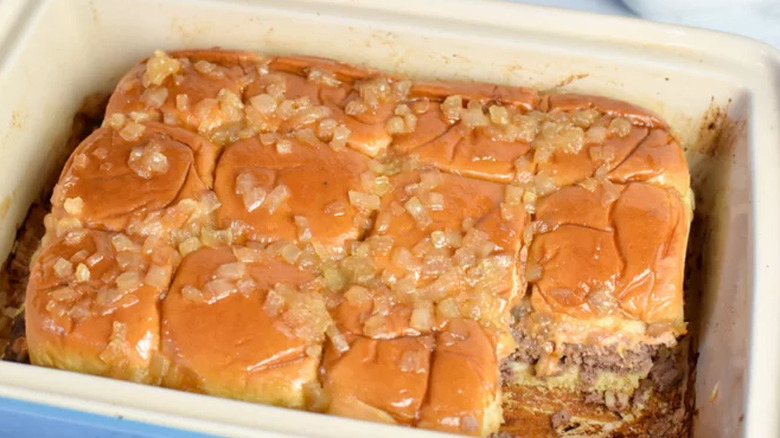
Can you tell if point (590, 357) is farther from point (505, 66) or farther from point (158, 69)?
point (158, 69)

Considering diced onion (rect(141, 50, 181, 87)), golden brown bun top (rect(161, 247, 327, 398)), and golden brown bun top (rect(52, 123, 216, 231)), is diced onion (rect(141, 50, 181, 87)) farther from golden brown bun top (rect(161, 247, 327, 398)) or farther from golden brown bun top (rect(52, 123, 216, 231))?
golden brown bun top (rect(161, 247, 327, 398))

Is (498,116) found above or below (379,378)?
above

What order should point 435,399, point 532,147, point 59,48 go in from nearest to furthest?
1. point 435,399
2. point 532,147
3. point 59,48

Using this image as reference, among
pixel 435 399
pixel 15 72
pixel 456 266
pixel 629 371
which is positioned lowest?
pixel 629 371

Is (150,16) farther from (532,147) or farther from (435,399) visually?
(435,399)

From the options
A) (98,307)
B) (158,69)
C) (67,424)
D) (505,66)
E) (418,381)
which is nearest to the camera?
(67,424)

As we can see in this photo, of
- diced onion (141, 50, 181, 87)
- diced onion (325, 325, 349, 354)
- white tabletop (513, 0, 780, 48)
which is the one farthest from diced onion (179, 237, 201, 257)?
white tabletop (513, 0, 780, 48)

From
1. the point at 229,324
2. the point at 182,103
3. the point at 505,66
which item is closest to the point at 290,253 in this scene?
the point at 229,324

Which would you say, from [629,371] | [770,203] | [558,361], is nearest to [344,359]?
[558,361]
